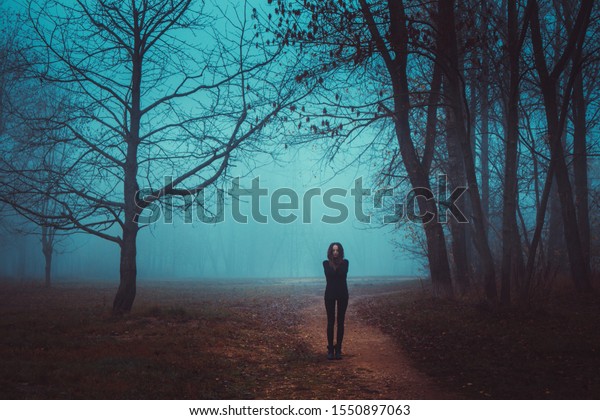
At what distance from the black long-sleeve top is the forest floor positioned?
1.44m

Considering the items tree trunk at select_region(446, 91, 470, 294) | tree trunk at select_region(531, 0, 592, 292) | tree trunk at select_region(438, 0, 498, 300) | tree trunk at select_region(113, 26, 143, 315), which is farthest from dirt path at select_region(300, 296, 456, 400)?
tree trunk at select_region(531, 0, 592, 292)

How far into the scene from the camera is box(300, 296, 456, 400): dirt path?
783cm

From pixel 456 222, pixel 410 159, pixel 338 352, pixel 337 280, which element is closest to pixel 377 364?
pixel 338 352

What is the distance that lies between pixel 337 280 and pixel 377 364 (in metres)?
1.93

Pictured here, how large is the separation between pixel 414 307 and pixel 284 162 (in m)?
7.13

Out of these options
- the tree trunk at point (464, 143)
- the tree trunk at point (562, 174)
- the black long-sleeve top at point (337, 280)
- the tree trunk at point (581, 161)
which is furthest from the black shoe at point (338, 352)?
the tree trunk at point (581, 161)

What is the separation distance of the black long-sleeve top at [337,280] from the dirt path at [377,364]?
1434mm

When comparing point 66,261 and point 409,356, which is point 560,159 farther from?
point 66,261

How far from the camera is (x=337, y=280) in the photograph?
1066 cm

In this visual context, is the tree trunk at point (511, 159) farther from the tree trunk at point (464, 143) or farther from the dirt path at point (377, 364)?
the dirt path at point (377, 364)

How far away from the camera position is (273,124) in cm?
1628

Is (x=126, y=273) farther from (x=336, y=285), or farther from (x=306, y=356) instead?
(x=336, y=285)
